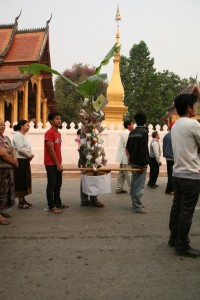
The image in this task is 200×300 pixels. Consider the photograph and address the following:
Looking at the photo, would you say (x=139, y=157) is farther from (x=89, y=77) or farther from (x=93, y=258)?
(x=93, y=258)

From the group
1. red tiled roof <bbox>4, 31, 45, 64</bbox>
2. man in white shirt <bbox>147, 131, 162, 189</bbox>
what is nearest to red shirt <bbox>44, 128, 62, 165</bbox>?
man in white shirt <bbox>147, 131, 162, 189</bbox>

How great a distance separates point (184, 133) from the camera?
3859 millimetres

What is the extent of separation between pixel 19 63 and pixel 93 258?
1689 cm

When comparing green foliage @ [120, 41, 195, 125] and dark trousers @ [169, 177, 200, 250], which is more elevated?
green foliage @ [120, 41, 195, 125]

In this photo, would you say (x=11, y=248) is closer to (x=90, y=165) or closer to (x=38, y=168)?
(x=90, y=165)

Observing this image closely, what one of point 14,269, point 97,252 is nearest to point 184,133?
point 97,252

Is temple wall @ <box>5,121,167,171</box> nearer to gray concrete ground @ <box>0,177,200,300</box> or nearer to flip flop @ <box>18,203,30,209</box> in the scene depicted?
flip flop @ <box>18,203,30,209</box>

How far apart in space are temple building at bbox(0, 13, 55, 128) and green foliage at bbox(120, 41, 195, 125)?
16384mm

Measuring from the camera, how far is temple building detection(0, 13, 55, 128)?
1733 cm

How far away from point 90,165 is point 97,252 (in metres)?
2.63

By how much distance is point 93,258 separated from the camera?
3855 millimetres

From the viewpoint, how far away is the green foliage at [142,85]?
37.5 meters

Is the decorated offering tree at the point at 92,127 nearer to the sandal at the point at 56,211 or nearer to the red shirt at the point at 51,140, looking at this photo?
the red shirt at the point at 51,140

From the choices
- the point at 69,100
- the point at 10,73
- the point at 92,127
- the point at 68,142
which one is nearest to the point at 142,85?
the point at 69,100
